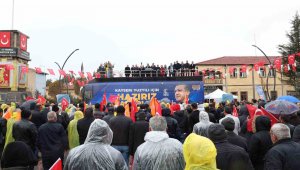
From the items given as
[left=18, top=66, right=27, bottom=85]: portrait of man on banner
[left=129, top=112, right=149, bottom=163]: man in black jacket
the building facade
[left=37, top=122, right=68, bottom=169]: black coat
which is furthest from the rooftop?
[left=37, top=122, right=68, bottom=169]: black coat

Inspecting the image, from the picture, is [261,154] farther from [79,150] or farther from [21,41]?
[21,41]

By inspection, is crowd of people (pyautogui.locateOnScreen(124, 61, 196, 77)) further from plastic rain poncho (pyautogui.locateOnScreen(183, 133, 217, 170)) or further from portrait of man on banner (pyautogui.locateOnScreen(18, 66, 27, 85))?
portrait of man on banner (pyautogui.locateOnScreen(18, 66, 27, 85))

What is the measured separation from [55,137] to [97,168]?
3.70m

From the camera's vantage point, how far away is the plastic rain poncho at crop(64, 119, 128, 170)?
388 centimetres

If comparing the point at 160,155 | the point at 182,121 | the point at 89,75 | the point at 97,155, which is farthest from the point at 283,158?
the point at 89,75

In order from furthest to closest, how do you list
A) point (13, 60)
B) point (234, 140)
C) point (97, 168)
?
point (13, 60) → point (234, 140) → point (97, 168)

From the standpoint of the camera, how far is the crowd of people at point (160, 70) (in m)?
25.1

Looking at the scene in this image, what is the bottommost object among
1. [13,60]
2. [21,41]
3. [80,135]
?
[80,135]

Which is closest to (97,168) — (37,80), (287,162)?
(287,162)

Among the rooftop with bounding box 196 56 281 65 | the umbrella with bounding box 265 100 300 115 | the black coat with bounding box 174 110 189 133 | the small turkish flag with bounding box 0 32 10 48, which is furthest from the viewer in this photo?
the rooftop with bounding box 196 56 281 65

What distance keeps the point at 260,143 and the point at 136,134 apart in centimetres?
328

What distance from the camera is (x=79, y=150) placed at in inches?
157

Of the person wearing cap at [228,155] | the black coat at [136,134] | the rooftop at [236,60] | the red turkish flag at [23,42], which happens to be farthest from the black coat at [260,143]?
the red turkish flag at [23,42]

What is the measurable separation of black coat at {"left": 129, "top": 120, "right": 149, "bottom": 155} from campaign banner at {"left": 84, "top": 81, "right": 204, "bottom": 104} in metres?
15.6
